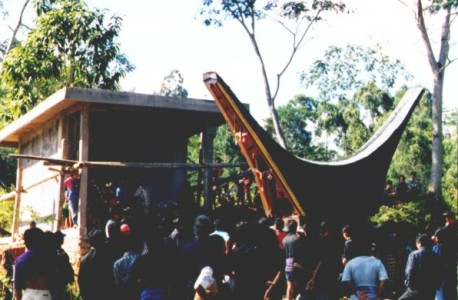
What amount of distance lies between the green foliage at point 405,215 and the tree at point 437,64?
1756 mm

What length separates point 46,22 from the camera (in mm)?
21422

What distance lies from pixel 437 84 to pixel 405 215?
5.07 meters

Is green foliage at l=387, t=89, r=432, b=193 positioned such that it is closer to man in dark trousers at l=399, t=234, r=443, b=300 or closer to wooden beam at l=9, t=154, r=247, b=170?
wooden beam at l=9, t=154, r=247, b=170

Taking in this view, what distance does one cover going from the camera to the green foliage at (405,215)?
1551 cm

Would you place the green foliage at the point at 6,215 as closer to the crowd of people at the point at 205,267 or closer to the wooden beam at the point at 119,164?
the wooden beam at the point at 119,164

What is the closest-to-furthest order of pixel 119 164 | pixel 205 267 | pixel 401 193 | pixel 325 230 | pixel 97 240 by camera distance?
pixel 205 267 → pixel 97 240 → pixel 325 230 → pixel 119 164 → pixel 401 193

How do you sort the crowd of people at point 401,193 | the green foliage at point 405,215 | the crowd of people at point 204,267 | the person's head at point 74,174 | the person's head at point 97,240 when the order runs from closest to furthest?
Answer: the crowd of people at point 204,267 < the person's head at point 97,240 < the person's head at point 74,174 < the green foliage at point 405,215 < the crowd of people at point 401,193

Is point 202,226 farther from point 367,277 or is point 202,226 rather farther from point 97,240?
point 367,277

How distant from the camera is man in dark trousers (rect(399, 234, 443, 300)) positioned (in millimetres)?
7121

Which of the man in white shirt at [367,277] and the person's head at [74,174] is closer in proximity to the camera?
the man in white shirt at [367,277]

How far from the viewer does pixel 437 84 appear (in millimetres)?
19000

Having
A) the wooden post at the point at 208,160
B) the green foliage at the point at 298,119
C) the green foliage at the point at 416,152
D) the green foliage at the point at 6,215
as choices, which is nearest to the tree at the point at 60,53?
the green foliage at the point at 6,215

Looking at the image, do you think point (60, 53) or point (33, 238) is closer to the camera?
point (33, 238)

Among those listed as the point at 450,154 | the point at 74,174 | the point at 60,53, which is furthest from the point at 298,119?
the point at 74,174
